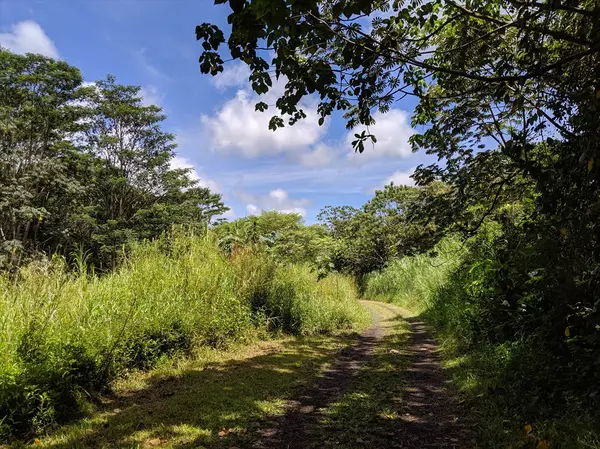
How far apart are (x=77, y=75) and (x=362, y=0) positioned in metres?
23.1

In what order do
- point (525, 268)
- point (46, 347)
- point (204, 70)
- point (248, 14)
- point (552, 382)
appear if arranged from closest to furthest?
point (248, 14), point (204, 70), point (552, 382), point (46, 347), point (525, 268)

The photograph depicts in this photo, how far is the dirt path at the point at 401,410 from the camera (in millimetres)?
3746

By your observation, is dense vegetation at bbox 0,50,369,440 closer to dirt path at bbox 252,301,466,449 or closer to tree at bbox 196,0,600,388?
dirt path at bbox 252,301,466,449

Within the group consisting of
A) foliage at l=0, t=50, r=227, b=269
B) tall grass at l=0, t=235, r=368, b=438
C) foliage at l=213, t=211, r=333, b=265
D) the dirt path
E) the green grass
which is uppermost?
foliage at l=0, t=50, r=227, b=269

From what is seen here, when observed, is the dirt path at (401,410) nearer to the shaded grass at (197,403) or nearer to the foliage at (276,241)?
the shaded grass at (197,403)

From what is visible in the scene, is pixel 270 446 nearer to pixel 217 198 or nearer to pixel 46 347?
pixel 46 347

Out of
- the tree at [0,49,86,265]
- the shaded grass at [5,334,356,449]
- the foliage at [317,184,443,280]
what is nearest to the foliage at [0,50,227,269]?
the tree at [0,49,86,265]

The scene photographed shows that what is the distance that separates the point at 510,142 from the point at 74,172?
22.4 metres

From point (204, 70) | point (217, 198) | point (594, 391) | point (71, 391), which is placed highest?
point (217, 198)

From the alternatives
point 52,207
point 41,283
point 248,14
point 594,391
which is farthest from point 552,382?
point 52,207

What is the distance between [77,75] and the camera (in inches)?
818

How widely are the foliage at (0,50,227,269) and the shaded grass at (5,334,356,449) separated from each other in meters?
4.95

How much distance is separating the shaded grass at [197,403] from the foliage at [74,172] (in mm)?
4951

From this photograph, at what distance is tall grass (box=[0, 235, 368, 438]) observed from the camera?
399cm
